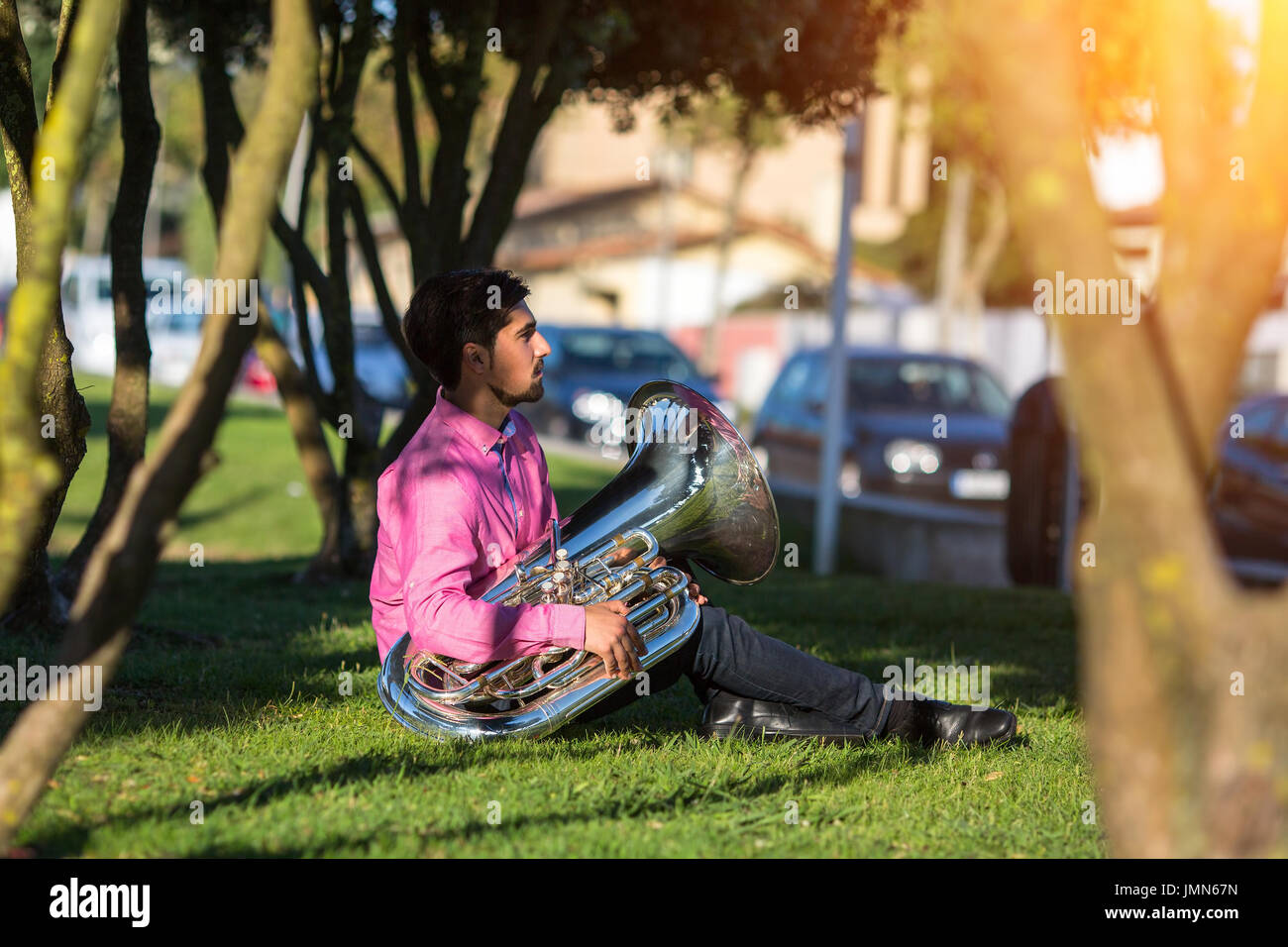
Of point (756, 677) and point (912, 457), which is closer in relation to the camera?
point (756, 677)

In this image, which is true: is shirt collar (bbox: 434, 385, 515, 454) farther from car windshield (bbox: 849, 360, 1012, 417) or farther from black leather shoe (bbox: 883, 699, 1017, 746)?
car windshield (bbox: 849, 360, 1012, 417)

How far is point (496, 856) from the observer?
333cm

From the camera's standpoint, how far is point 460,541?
3732 millimetres

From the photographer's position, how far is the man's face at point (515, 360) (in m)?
4.04

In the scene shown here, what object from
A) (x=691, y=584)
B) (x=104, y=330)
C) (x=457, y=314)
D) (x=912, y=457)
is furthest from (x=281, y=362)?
(x=104, y=330)

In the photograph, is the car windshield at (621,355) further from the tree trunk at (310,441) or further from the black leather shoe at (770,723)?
the black leather shoe at (770,723)

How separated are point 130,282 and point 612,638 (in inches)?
130

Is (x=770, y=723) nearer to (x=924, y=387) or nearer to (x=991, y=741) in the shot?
(x=991, y=741)

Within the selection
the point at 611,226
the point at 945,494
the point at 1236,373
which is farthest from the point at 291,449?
the point at 611,226

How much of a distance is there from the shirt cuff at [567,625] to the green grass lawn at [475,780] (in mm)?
403

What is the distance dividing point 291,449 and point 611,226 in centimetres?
3184

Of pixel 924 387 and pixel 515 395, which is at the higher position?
pixel 515 395
